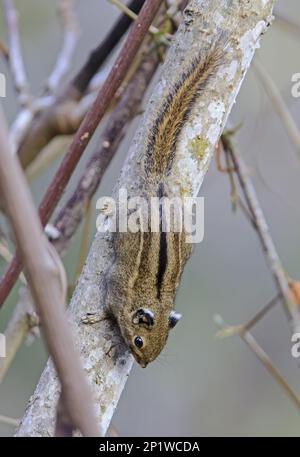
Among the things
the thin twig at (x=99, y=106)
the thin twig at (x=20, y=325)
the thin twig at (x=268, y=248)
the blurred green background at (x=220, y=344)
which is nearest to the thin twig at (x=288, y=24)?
the thin twig at (x=268, y=248)

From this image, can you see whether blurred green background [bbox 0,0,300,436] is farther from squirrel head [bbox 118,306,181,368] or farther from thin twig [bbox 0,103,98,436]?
thin twig [bbox 0,103,98,436]

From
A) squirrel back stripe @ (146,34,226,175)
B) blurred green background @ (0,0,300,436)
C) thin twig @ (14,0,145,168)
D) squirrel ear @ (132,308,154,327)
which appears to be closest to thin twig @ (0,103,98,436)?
squirrel back stripe @ (146,34,226,175)

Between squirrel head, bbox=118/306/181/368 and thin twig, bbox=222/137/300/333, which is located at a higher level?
thin twig, bbox=222/137/300/333

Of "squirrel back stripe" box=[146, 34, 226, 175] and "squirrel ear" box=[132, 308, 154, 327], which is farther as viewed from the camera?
"squirrel ear" box=[132, 308, 154, 327]

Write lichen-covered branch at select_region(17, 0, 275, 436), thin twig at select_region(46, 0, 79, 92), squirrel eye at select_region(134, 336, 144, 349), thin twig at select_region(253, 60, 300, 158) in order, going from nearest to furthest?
1. lichen-covered branch at select_region(17, 0, 275, 436)
2. squirrel eye at select_region(134, 336, 144, 349)
3. thin twig at select_region(253, 60, 300, 158)
4. thin twig at select_region(46, 0, 79, 92)

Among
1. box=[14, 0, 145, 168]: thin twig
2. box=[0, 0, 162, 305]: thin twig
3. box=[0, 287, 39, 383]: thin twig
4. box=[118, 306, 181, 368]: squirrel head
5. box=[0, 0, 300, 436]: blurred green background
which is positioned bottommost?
box=[0, 0, 300, 436]: blurred green background

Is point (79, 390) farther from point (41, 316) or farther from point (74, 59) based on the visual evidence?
point (74, 59)

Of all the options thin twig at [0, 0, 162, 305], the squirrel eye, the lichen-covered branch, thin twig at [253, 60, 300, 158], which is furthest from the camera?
thin twig at [253, 60, 300, 158]
